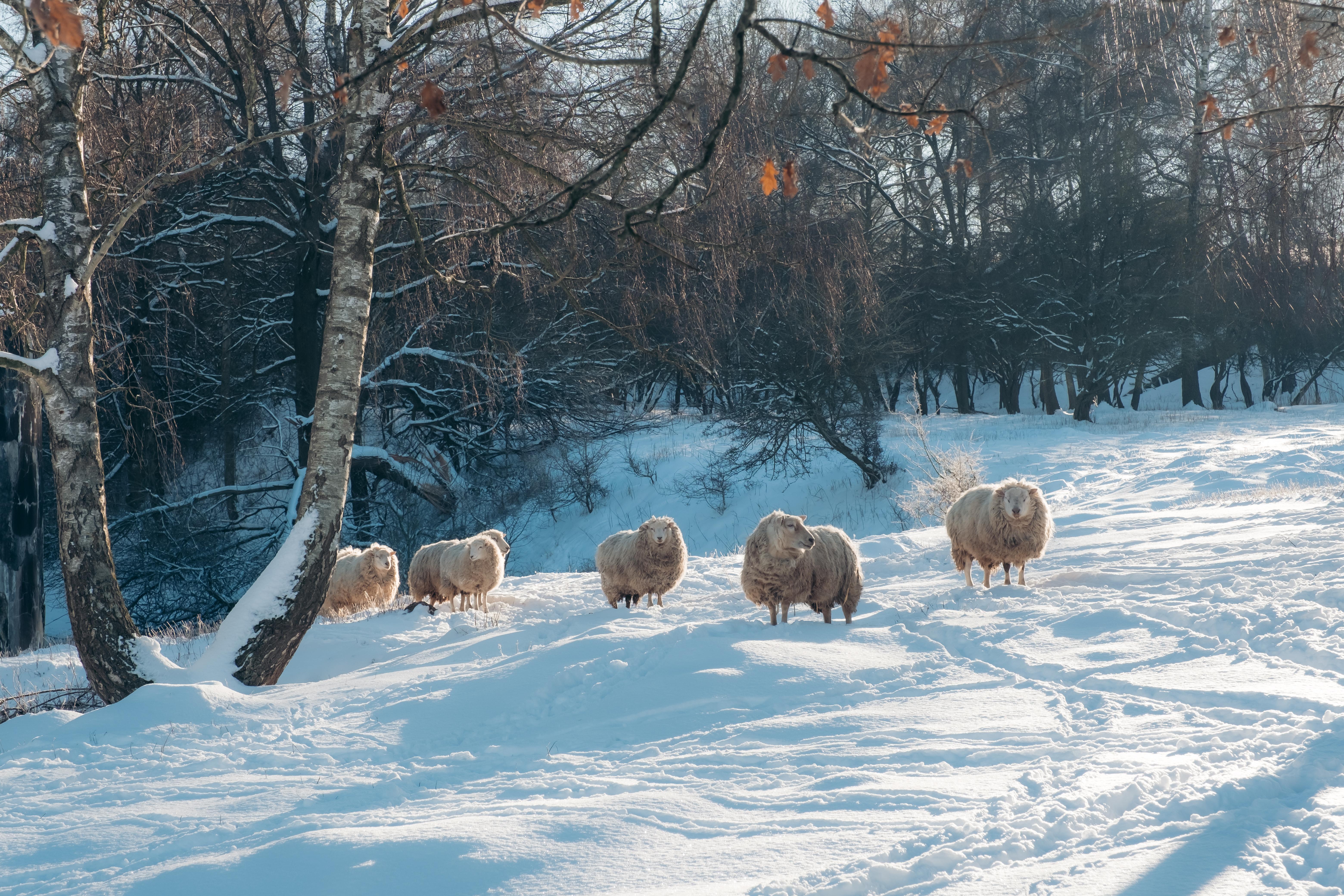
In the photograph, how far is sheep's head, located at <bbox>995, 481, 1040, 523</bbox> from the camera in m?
8.88

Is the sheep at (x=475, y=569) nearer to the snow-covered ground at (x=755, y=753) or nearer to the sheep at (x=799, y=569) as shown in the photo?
the snow-covered ground at (x=755, y=753)

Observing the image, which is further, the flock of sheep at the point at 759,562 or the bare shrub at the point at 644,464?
the bare shrub at the point at 644,464

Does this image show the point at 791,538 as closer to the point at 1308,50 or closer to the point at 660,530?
the point at 660,530

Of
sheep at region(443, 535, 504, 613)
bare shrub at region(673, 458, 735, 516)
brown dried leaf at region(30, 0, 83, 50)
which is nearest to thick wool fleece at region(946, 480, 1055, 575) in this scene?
sheep at region(443, 535, 504, 613)

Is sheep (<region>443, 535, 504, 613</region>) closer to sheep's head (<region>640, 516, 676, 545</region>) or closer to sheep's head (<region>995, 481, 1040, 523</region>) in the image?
sheep's head (<region>640, 516, 676, 545</region>)

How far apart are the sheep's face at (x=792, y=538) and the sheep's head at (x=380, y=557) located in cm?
574

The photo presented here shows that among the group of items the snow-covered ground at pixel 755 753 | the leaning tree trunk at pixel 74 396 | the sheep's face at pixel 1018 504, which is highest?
the leaning tree trunk at pixel 74 396

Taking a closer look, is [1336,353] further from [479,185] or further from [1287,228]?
[479,185]

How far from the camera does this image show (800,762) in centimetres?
465

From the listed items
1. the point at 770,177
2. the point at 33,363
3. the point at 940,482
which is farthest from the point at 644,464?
the point at 770,177

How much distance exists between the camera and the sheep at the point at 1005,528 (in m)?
8.99

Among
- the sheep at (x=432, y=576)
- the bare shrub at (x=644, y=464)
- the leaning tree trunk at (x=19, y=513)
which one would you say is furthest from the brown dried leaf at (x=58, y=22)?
the bare shrub at (x=644, y=464)

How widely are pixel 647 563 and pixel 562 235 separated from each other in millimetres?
4187

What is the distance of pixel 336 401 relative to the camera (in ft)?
22.4
